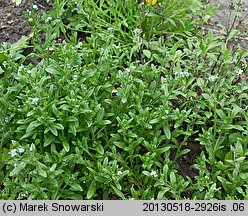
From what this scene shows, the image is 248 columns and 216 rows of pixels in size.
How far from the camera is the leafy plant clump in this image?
2893 millimetres

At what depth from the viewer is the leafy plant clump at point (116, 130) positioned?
2.89 m

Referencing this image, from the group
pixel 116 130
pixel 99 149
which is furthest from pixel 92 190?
pixel 116 130

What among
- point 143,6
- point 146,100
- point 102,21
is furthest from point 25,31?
point 146,100

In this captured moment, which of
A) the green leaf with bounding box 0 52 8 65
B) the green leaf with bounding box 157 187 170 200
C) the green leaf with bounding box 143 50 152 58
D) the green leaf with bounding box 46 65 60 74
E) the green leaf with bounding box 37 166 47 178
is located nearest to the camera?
the green leaf with bounding box 37 166 47 178

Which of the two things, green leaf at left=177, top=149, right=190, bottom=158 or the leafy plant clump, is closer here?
the leafy plant clump

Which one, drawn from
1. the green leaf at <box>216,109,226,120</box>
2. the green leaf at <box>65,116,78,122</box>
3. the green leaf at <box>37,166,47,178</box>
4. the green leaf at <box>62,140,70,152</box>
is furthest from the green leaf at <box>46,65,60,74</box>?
the green leaf at <box>216,109,226,120</box>

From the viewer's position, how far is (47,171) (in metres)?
2.78

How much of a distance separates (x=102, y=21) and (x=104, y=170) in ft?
5.82

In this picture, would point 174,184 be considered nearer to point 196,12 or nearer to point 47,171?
point 47,171

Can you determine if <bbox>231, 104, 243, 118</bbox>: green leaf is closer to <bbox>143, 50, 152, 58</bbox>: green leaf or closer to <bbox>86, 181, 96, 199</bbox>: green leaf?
<bbox>143, 50, 152, 58</bbox>: green leaf

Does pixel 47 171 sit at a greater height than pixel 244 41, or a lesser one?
lesser

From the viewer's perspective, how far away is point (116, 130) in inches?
128

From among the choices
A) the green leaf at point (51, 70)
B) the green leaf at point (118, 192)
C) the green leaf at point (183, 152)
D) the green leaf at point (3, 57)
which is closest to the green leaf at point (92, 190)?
the green leaf at point (118, 192)

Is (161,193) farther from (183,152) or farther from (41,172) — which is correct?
(41,172)
